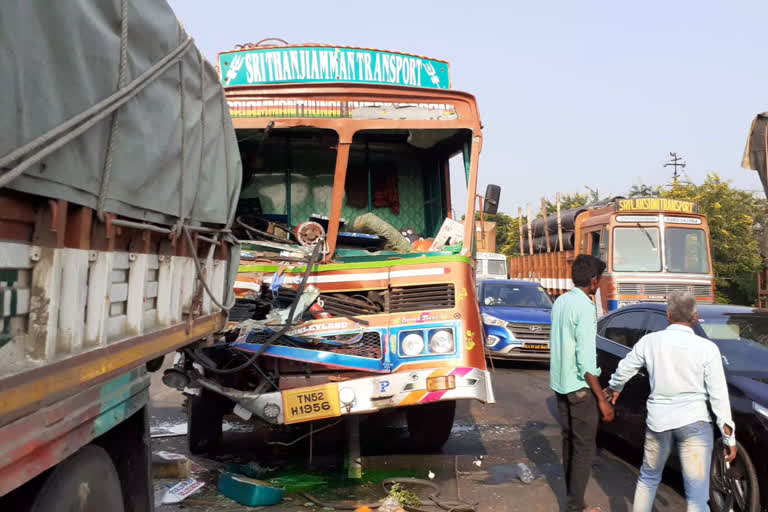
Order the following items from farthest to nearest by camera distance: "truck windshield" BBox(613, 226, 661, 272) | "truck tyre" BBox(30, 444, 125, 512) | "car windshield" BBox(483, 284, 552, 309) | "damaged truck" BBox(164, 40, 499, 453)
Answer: "truck windshield" BBox(613, 226, 661, 272) → "car windshield" BBox(483, 284, 552, 309) → "damaged truck" BBox(164, 40, 499, 453) → "truck tyre" BBox(30, 444, 125, 512)

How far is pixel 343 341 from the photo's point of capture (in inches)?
211

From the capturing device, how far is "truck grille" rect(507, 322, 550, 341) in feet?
40.3

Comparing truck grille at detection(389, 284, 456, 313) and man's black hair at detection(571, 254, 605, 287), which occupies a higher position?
man's black hair at detection(571, 254, 605, 287)

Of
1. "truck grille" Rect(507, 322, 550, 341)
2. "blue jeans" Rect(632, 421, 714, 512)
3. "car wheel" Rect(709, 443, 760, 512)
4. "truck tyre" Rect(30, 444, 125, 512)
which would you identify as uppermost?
"truck grille" Rect(507, 322, 550, 341)

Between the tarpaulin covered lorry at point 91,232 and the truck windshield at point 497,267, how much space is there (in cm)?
1954

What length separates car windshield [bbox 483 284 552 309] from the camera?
1362 centimetres

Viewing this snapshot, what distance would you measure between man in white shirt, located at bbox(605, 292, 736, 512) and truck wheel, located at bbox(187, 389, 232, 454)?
394 centimetres

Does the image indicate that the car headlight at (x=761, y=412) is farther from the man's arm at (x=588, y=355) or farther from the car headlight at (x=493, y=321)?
the car headlight at (x=493, y=321)

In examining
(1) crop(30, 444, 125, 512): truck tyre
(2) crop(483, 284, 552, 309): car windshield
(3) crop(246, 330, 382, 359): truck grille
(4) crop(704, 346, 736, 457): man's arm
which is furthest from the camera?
(2) crop(483, 284, 552, 309): car windshield

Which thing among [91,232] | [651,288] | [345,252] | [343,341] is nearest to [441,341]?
[343,341]

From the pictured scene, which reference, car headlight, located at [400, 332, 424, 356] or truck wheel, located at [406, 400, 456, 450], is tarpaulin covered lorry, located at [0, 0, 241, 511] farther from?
truck wheel, located at [406, 400, 456, 450]

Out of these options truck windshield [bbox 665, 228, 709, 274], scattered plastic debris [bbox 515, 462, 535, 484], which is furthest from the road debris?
truck windshield [bbox 665, 228, 709, 274]

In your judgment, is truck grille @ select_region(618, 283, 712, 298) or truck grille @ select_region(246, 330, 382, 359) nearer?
truck grille @ select_region(246, 330, 382, 359)

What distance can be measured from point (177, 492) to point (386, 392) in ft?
5.85
